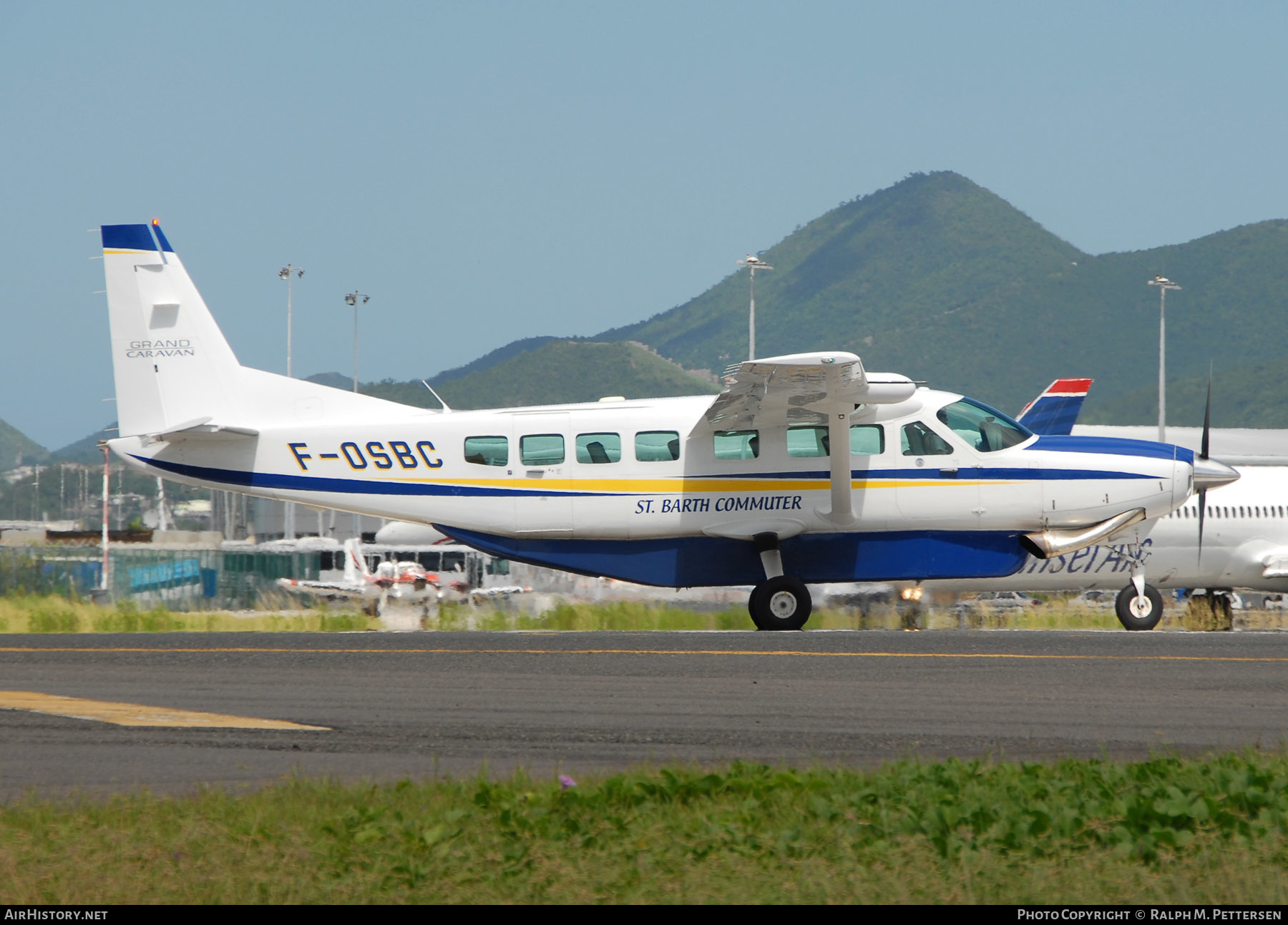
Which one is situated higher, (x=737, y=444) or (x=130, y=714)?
(x=737, y=444)

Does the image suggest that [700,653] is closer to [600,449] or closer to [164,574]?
[600,449]

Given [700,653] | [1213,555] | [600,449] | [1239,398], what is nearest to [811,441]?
[600,449]

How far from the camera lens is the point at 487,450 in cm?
1641

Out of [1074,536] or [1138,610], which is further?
[1138,610]

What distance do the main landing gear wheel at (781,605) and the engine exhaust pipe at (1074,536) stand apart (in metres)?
3.00

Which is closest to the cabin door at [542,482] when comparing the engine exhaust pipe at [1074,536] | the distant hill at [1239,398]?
the engine exhaust pipe at [1074,536]

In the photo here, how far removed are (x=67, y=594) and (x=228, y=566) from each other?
1164 cm

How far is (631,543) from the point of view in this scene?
16.4m

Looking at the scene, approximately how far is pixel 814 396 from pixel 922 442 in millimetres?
1894

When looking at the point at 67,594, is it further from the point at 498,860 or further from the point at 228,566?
the point at 498,860

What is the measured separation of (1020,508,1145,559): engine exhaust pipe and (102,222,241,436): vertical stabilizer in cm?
1046

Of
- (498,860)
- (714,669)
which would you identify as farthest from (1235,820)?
(714,669)

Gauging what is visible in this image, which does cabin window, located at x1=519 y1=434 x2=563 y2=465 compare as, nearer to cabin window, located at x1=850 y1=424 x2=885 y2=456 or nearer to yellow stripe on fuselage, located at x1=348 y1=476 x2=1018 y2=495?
yellow stripe on fuselage, located at x1=348 y1=476 x2=1018 y2=495

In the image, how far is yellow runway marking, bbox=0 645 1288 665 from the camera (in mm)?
11117
